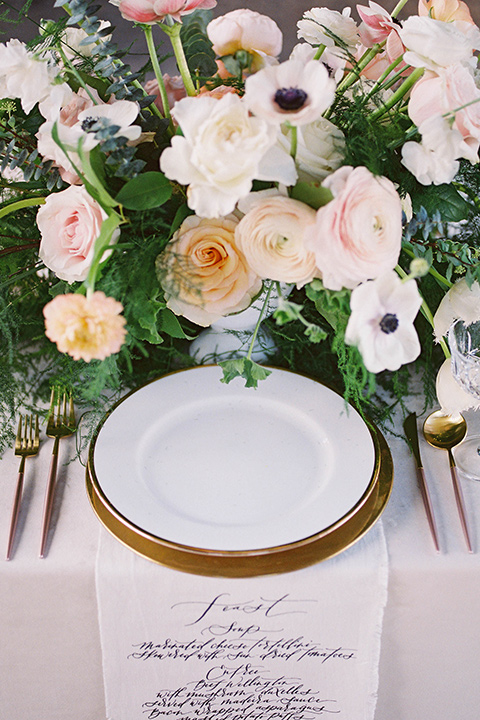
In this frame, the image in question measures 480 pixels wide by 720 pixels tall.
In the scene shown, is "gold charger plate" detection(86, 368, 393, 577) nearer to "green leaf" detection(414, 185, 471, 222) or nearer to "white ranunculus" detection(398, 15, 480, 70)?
"green leaf" detection(414, 185, 471, 222)

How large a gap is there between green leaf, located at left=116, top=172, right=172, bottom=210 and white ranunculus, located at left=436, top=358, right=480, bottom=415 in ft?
1.13

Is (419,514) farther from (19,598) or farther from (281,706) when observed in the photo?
(19,598)

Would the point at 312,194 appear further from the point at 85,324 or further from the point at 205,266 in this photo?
the point at 85,324

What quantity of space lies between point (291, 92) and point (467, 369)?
1.14 feet

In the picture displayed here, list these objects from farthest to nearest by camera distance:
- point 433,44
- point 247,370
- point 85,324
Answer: point 247,370
point 433,44
point 85,324

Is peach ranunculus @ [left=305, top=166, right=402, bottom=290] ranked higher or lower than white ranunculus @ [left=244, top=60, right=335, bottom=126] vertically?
lower

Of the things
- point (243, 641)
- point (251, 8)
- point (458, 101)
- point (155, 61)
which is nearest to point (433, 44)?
point (458, 101)

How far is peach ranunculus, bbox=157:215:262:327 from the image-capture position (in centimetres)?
61

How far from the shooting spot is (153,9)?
22.8 inches

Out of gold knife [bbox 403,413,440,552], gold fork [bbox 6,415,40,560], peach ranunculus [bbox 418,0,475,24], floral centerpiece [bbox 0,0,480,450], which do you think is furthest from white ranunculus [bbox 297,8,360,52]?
gold fork [bbox 6,415,40,560]

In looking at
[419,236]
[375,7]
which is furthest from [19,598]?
[375,7]

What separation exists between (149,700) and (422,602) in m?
0.30

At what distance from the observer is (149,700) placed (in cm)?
66

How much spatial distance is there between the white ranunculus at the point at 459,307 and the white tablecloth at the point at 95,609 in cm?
A: 17
